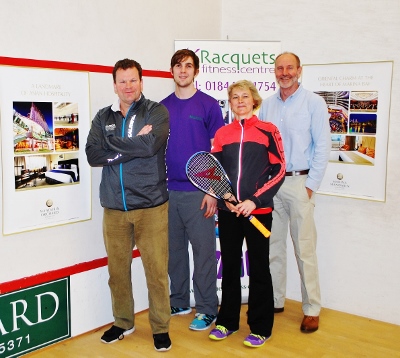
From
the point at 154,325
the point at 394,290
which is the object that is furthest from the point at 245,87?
the point at 394,290

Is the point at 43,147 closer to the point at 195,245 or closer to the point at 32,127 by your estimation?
the point at 32,127

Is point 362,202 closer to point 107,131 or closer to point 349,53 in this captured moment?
point 349,53

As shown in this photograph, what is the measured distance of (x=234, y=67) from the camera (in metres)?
3.69

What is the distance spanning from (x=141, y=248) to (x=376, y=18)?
212 cm

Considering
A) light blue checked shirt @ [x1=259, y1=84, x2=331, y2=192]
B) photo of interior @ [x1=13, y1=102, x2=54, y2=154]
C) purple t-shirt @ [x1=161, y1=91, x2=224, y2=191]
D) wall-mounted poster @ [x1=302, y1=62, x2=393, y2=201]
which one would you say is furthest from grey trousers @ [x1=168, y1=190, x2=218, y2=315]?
wall-mounted poster @ [x1=302, y1=62, x2=393, y2=201]

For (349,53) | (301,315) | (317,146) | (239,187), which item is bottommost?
(301,315)

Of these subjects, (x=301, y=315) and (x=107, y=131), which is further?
(x=301, y=315)

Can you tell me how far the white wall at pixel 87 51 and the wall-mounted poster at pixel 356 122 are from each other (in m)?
1.06

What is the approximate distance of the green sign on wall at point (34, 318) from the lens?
9.32 feet

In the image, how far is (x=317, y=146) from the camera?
127 inches

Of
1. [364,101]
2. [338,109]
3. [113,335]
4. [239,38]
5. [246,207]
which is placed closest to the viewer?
[246,207]

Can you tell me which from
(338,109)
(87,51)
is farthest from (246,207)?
(87,51)

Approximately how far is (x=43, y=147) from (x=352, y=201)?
209 cm

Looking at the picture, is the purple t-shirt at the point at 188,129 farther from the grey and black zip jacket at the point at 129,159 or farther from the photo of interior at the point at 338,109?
the photo of interior at the point at 338,109
